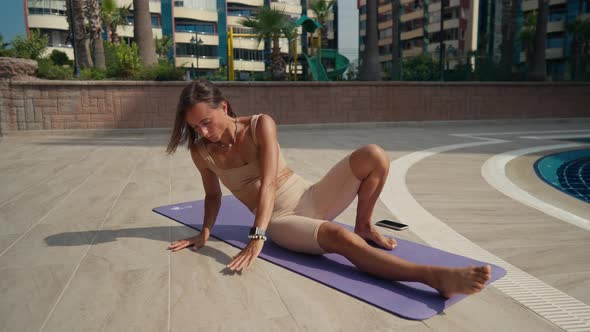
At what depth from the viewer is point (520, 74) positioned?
55.9 ft

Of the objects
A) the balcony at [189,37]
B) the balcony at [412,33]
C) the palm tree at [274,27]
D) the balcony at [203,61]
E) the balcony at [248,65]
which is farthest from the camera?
the balcony at [412,33]

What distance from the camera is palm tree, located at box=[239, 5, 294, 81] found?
627 inches

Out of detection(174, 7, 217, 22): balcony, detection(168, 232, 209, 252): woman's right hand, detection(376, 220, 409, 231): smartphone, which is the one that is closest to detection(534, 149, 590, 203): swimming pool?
detection(376, 220, 409, 231): smartphone

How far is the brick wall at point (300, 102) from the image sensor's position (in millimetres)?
11492

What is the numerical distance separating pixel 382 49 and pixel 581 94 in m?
47.4

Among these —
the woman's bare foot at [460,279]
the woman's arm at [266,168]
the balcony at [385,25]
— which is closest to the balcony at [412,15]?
the balcony at [385,25]

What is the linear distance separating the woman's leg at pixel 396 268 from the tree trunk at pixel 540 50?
57.1 ft

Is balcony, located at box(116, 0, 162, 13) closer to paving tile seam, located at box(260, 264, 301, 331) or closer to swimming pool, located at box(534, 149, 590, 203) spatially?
swimming pool, located at box(534, 149, 590, 203)

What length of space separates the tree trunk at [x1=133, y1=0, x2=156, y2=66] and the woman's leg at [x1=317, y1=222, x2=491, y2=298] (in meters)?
12.8

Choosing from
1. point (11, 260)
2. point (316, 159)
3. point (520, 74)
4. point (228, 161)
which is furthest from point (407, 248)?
point (520, 74)

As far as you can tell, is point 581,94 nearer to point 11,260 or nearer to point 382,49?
point 11,260

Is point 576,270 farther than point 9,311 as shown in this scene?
Yes

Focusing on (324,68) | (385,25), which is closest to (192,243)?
(324,68)

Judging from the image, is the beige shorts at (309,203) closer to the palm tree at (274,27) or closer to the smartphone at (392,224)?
the smartphone at (392,224)
